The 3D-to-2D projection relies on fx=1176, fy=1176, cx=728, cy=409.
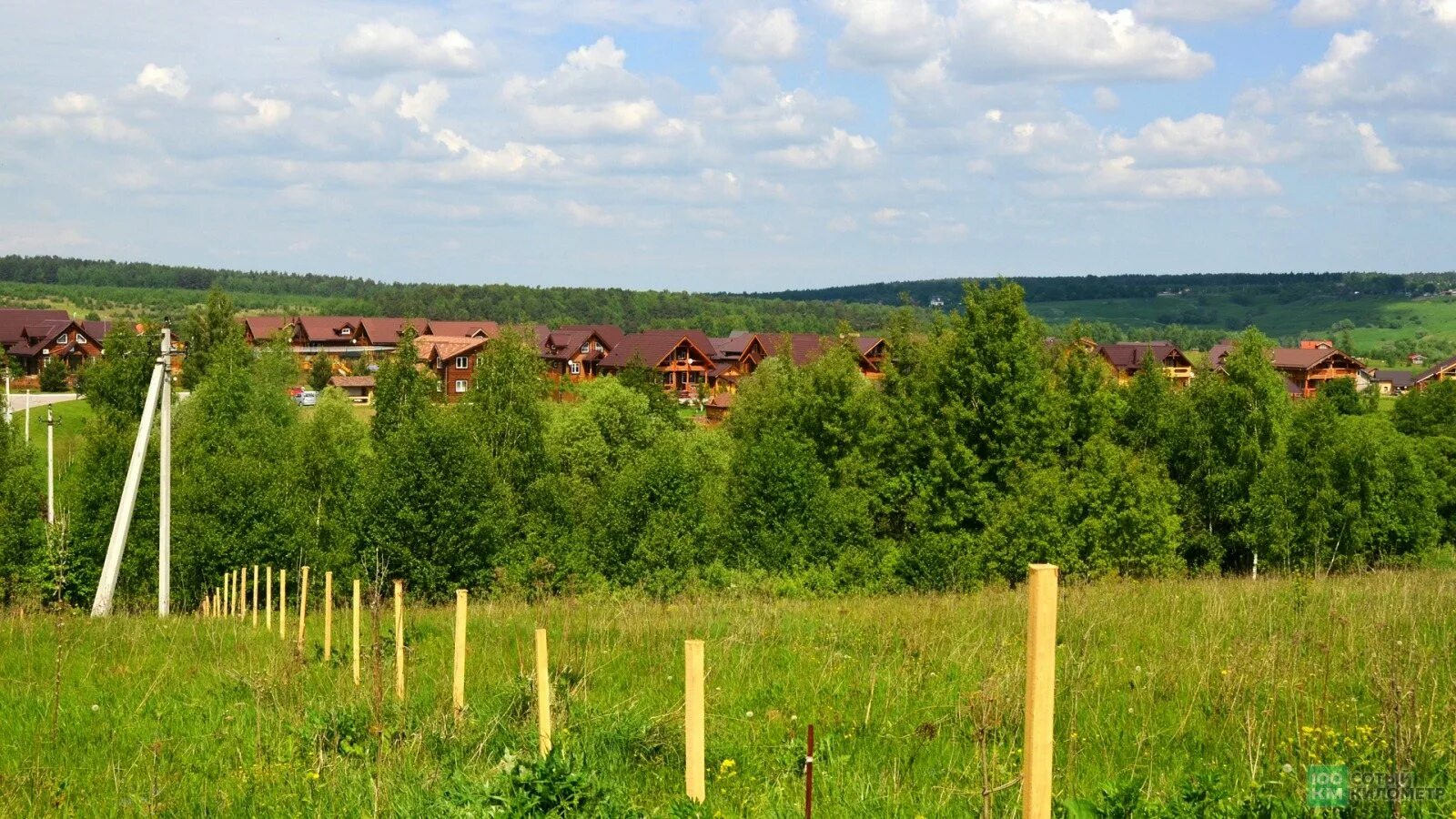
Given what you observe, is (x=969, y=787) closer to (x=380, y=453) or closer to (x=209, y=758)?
(x=209, y=758)

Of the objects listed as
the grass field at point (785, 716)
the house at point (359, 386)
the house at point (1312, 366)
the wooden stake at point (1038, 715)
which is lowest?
the house at point (359, 386)

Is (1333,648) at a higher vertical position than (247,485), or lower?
higher

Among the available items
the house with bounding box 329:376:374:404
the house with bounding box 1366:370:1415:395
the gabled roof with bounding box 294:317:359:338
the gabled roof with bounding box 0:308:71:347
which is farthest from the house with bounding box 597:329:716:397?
the house with bounding box 1366:370:1415:395

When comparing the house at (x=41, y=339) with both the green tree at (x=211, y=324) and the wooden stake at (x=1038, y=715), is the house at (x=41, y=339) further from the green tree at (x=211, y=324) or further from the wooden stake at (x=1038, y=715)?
the wooden stake at (x=1038, y=715)

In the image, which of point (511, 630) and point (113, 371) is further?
point (113, 371)

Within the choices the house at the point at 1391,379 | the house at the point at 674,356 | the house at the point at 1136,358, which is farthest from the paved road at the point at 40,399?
the house at the point at 1391,379

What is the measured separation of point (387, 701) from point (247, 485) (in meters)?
29.2

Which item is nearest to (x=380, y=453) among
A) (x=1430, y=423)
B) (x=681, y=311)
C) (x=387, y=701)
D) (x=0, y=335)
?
(x=387, y=701)

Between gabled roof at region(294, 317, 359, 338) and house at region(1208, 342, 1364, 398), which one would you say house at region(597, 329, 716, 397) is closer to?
gabled roof at region(294, 317, 359, 338)

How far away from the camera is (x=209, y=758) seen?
769cm

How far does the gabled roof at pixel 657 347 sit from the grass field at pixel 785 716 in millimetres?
89089

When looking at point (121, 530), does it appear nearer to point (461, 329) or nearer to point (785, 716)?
point (785, 716)

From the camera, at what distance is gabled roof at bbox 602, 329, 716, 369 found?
3999 inches

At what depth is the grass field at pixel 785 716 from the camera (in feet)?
19.9
